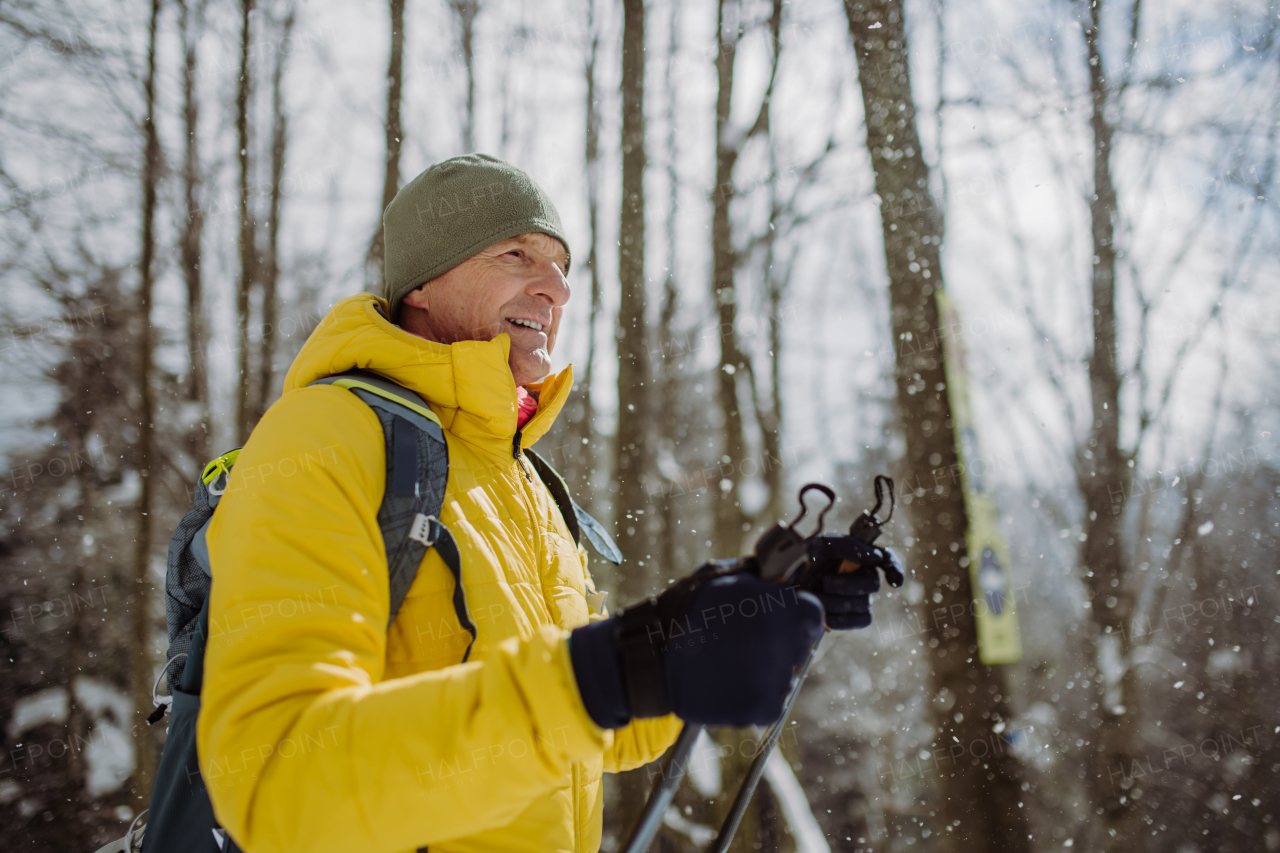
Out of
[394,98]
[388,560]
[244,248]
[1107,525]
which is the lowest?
[1107,525]

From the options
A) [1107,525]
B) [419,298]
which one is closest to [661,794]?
[419,298]

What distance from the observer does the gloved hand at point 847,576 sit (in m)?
1.51

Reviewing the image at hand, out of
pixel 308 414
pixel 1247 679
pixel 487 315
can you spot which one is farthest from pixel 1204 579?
pixel 308 414

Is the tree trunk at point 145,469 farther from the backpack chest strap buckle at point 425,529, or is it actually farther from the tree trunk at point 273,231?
the backpack chest strap buckle at point 425,529

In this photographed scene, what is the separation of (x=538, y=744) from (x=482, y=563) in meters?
0.43

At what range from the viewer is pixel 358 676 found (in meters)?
0.82

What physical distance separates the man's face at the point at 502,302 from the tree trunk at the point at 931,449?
7.96ft

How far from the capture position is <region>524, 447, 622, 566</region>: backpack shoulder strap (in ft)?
5.58

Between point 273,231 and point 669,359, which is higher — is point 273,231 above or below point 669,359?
above

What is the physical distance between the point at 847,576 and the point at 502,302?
3.69 feet

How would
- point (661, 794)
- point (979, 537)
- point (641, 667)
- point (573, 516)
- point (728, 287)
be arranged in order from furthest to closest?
1. point (728, 287)
2. point (979, 537)
3. point (573, 516)
4. point (661, 794)
5. point (641, 667)

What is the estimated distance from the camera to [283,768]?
731mm

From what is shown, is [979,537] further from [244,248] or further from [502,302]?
[244,248]

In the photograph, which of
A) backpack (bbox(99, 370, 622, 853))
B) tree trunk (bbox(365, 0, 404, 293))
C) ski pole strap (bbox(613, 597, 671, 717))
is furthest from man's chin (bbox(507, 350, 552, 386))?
tree trunk (bbox(365, 0, 404, 293))
